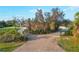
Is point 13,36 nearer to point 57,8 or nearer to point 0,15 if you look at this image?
point 0,15

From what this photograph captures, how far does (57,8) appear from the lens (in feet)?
5.74

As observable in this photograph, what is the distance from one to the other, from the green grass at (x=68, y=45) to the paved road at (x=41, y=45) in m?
0.03

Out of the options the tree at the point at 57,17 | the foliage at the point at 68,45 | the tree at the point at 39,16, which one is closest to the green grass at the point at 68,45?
the foliage at the point at 68,45

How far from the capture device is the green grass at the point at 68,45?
174 centimetres

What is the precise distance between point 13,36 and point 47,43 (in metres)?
0.27

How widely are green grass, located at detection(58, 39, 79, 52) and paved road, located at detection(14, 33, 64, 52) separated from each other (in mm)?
31

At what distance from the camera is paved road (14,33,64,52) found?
1740 millimetres

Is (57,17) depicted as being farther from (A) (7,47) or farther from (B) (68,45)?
(A) (7,47)

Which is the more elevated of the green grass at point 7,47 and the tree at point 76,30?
the tree at point 76,30

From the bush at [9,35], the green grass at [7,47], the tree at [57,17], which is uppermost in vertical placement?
the tree at [57,17]

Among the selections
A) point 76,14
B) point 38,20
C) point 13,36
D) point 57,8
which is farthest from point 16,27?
point 76,14

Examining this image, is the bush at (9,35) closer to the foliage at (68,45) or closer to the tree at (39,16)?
the tree at (39,16)
